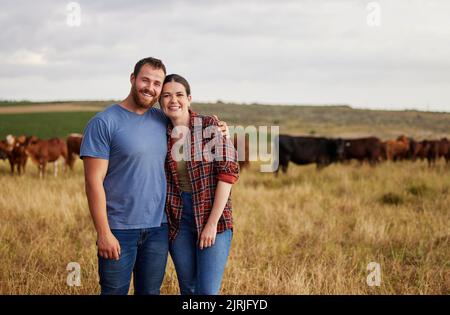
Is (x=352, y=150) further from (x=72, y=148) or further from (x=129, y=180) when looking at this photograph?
(x=129, y=180)

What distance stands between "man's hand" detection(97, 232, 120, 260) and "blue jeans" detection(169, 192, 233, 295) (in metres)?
0.36

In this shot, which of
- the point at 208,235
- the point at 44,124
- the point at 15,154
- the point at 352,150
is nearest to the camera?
the point at 208,235

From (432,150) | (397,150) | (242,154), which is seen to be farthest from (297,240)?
(432,150)

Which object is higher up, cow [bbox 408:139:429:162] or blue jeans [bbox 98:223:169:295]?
blue jeans [bbox 98:223:169:295]

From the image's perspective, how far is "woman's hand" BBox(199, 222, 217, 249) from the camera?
3006 mm

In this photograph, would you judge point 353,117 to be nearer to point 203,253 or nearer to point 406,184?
point 406,184

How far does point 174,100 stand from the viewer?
314 centimetres

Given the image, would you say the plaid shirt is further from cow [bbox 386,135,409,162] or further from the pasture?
cow [bbox 386,135,409,162]

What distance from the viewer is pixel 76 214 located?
308 inches

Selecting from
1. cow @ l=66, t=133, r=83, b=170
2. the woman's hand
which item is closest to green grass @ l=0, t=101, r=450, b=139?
cow @ l=66, t=133, r=83, b=170

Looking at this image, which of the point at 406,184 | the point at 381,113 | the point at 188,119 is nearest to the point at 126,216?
the point at 188,119

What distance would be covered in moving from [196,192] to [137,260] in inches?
26.6
